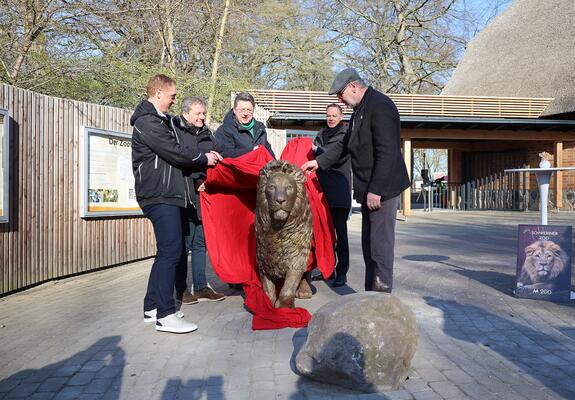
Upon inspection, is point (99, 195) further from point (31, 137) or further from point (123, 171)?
point (31, 137)

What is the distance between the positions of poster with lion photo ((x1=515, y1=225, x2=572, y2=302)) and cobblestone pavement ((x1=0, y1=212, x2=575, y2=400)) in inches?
6.2

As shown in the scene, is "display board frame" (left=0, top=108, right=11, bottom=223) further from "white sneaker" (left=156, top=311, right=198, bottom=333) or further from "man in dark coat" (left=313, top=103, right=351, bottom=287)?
"man in dark coat" (left=313, top=103, right=351, bottom=287)

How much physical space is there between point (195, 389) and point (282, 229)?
5.45 ft

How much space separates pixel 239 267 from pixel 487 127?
1588 cm

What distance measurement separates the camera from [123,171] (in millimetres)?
7773

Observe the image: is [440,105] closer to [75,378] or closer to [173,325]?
[173,325]

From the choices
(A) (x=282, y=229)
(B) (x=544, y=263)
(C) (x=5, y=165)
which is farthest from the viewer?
(C) (x=5, y=165)

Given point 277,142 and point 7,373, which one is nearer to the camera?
point 7,373

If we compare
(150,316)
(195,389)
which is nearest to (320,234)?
(150,316)

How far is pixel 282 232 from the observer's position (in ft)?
14.1

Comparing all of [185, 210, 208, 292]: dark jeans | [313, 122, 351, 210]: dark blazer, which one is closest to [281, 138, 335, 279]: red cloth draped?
[313, 122, 351, 210]: dark blazer

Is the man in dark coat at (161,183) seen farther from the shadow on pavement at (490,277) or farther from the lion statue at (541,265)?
the shadow on pavement at (490,277)

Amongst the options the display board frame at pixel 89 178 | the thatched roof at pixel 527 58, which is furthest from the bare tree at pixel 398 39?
the display board frame at pixel 89 178

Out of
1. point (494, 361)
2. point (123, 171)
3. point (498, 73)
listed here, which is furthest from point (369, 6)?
point (494, 361)
